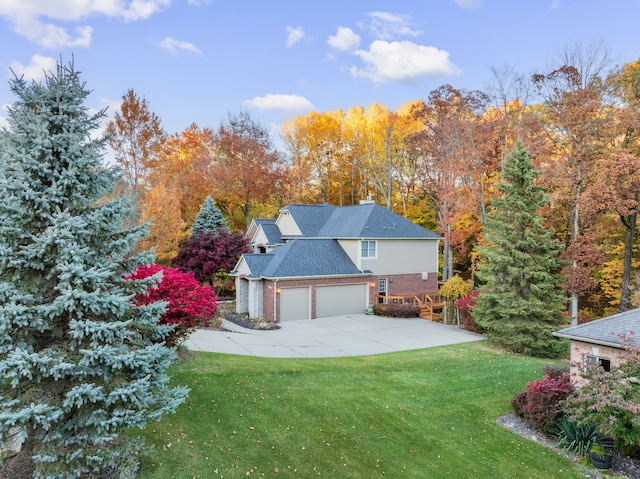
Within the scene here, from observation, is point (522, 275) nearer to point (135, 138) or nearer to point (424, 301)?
point (424, 301)

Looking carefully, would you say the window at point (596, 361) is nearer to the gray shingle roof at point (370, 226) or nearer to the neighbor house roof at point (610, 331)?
the neighbor house roof at point (610, 331)

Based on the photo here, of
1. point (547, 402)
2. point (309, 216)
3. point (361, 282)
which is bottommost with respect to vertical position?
point (547, 402)

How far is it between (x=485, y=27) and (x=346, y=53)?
1192 centimetres

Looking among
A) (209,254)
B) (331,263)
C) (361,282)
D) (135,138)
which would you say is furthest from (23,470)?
(135,138)

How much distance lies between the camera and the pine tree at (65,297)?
5.25 m

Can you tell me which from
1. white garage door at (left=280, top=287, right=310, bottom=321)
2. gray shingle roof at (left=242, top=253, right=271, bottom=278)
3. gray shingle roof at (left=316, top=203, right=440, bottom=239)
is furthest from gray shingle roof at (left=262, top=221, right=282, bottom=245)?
white garage door at (left=280, top=287, right=310, bottom=321)

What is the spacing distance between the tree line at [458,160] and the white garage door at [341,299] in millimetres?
7865

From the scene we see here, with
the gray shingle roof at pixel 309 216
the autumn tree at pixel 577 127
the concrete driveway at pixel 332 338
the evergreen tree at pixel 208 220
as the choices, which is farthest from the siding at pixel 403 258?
the evergreen tree at pixel 208 220

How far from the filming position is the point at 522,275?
1664 centimetres

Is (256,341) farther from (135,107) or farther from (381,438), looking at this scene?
(135,107)

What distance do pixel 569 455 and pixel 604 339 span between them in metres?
2.67

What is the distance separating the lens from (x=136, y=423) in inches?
220

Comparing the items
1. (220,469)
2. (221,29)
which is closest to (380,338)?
(220,469)

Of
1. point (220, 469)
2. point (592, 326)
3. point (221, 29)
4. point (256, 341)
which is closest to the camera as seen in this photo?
point (220, 469)
